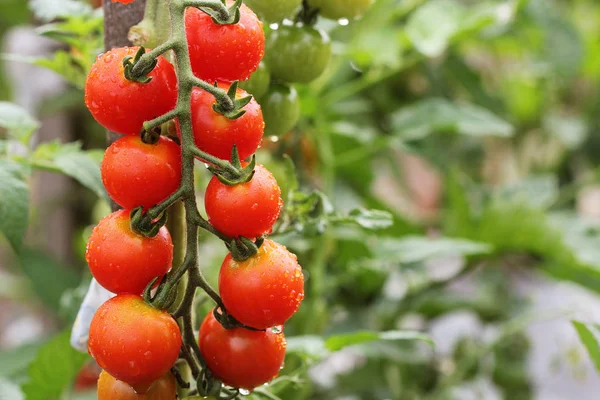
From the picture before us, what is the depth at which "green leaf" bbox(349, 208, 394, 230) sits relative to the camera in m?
0.39

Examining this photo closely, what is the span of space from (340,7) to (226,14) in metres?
0.12

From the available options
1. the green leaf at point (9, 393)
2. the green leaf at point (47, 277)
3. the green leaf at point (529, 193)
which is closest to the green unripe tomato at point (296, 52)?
the green leaf at point (9, 393)

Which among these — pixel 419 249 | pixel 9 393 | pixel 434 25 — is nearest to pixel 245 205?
pixel 9 393

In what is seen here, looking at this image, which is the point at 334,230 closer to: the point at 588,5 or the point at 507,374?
the point at 507,374

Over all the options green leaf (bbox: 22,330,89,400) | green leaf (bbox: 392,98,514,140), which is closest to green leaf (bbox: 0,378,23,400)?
green leaf (bbox: 22,330,89,400)

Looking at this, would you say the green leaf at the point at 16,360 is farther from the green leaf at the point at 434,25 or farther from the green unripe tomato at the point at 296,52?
the green leaf at the point at 434,25

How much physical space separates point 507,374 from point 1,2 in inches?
41.2

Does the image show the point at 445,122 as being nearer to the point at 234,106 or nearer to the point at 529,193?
the point at 529,193

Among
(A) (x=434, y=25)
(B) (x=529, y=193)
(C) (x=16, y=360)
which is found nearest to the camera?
(C) (x=16, y=360)

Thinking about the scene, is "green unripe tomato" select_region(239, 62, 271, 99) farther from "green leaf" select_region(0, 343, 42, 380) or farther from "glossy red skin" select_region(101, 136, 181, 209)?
"green leaf" select_region(0, 343, 42, 380)

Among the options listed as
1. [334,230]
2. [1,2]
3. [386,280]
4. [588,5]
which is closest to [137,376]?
[334,230]

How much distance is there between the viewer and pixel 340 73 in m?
0.82

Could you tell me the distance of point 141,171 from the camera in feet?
0.86

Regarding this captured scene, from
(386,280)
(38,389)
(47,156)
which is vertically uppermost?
(47,156)
